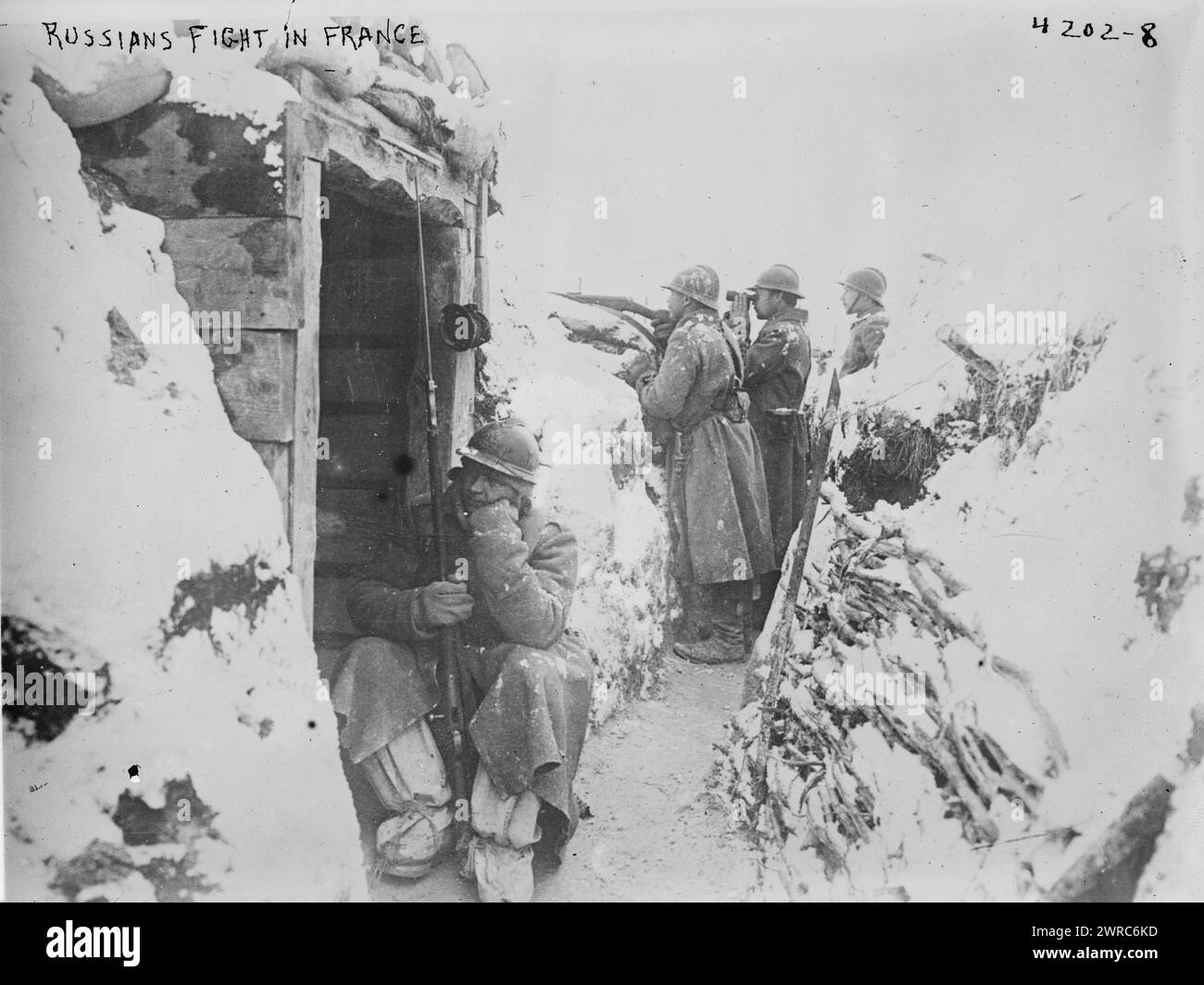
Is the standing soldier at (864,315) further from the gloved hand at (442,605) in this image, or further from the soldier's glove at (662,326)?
the gloved hand at (442,605)

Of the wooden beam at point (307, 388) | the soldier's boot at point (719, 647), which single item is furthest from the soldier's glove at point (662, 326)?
the wooden beam at point (307, 388)

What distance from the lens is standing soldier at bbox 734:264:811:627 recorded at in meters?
2.99

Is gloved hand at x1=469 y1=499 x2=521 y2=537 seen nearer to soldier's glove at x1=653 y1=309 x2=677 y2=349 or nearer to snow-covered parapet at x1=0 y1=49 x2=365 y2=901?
snow-covered parapet at x1=0 y1=49 x2=365 y2=901

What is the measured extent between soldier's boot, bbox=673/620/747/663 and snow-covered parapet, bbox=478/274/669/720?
0.35ft

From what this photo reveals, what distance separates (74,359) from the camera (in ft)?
9.27

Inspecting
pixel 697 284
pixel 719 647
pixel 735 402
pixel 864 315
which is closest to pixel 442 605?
pixel 719 647

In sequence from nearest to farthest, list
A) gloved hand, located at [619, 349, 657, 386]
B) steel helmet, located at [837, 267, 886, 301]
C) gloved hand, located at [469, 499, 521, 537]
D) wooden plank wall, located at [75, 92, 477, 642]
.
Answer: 1. wooden plank wall, located at [75, 92, 477, 642]
2. gloved hand, located at [469, 499, 521, 537]
3. steel helmet, located at [837, 267, 886, 301]
4. gloved hand, located at [619, 349, 657, 386]

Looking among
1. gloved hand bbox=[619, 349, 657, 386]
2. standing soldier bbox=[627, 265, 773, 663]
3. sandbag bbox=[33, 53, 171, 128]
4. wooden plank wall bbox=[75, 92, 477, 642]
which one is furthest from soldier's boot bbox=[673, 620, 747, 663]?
sandbag bbox=[33, 53, 171, 128]

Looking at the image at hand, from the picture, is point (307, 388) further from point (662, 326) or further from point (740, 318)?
point (740, 318)

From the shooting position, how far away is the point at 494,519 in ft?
9.20
